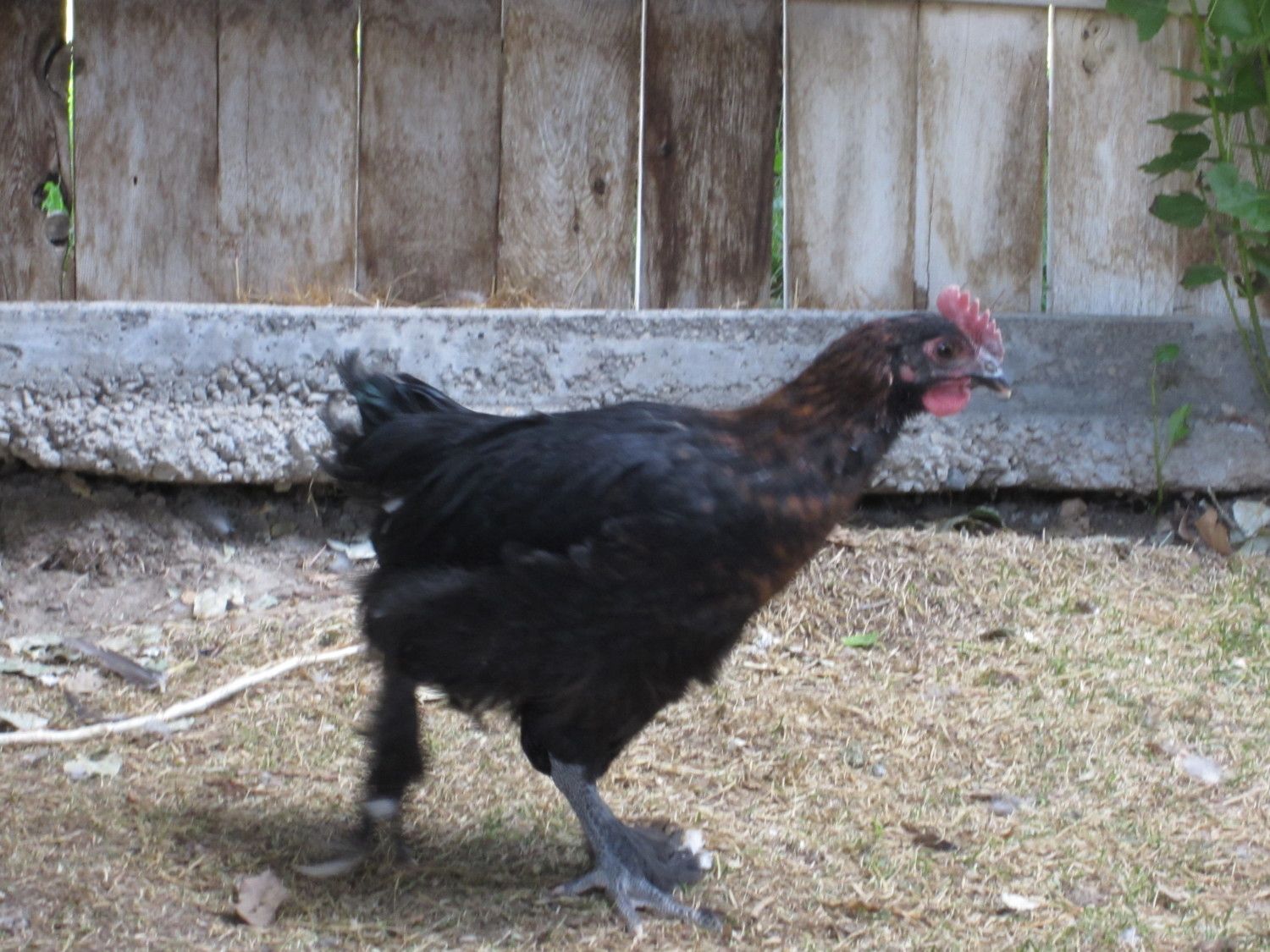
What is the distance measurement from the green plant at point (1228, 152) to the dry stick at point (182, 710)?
119 inches

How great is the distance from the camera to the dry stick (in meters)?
3.44

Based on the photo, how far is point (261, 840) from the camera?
3.03m

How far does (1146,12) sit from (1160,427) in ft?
4.53

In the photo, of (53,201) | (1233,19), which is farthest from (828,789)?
(53,201)

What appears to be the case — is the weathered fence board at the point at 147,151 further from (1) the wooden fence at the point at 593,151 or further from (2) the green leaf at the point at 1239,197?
(2) the green leaf at the point at 1239,197

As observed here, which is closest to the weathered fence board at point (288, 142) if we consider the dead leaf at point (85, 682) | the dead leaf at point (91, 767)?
the dead leaf at point (85, 682)

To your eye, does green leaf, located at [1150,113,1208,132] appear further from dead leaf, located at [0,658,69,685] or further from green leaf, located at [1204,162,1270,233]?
dead leaf, located at [0,658,69,685]

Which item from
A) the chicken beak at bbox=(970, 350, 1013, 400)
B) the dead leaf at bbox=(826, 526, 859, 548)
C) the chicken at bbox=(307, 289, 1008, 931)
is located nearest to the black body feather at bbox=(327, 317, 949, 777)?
the chicken at bbox=(307, 289, 1008, 931)

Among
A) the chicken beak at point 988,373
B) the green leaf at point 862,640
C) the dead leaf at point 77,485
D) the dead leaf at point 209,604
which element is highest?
the chicken beak at point 988,373

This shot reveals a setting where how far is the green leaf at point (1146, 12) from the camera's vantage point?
4457mm

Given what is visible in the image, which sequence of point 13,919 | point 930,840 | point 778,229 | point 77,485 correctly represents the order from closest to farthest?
point 13,919, point 930,840, point 77,485, point 778,229

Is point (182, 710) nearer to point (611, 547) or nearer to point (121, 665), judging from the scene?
point (121, 665)

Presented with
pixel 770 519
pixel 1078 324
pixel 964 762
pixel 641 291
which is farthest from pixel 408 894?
pixel 1078 324

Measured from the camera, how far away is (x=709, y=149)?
473 centimetres
